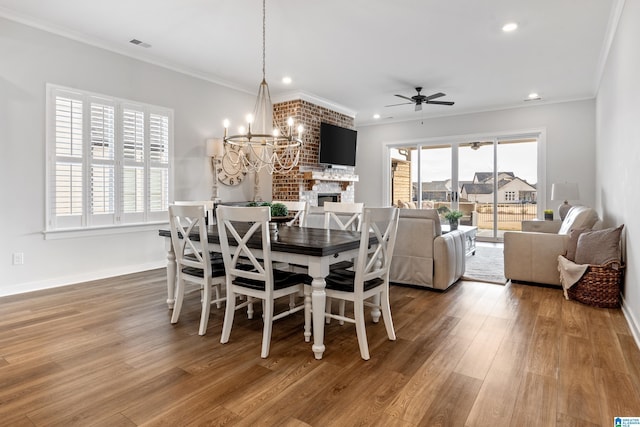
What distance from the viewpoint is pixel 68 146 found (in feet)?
13.6

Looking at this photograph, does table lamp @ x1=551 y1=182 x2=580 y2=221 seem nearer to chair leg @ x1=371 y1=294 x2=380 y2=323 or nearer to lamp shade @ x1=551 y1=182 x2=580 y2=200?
lamp shade @ x1=551 y1=182 x2=580 y2=200

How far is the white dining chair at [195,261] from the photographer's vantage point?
2.78 m

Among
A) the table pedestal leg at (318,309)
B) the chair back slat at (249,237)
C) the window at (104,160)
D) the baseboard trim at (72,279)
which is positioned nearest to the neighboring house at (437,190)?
the window at (104,160)

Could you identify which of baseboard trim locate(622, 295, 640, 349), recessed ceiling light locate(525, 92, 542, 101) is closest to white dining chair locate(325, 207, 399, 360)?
baseboard trim locate(622, 295, 640, 349)

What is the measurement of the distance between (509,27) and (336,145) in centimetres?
365

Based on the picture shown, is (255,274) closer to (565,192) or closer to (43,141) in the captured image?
(43,141)

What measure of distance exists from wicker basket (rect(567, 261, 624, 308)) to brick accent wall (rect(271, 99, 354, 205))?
422cm

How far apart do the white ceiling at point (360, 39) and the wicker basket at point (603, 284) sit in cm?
246

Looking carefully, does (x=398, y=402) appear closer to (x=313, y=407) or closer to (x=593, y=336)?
(x=313, y=407)

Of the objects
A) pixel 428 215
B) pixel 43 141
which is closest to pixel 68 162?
pixel 43 141

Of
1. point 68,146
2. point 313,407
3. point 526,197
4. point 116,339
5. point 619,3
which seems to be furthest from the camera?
point 526,197

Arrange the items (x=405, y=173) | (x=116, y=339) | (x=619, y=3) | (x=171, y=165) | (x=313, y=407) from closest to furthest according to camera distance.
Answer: (x=313, y=407) < (x=116, y=339) < (x=619, y=3) < (x=171, y=165) < (x=405, y=173)

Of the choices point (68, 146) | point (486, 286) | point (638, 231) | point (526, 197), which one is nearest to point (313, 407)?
point (638, 231)

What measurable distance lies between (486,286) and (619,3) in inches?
118
